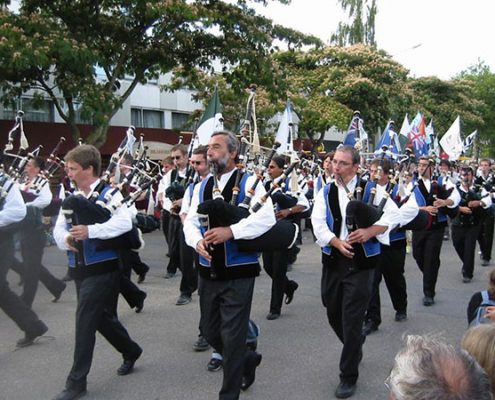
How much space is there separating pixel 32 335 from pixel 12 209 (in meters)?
1.31

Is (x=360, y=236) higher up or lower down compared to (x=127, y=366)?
higher up

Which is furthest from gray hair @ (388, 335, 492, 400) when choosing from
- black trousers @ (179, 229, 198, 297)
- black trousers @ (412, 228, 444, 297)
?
black trousers @ (412, 228, 444, 297)

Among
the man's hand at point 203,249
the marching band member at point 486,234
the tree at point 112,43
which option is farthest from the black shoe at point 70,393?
the tree at point 112,43

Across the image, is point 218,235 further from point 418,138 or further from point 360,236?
point 418,138

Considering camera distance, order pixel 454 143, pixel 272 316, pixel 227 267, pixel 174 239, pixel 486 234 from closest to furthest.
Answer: pixel 227 267, pixel 272 316, pixel 174 239, pixel 486 234, pixel 454 143

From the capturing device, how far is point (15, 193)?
5660 mm

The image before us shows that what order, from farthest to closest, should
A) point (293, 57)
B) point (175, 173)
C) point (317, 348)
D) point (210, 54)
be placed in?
point (293, 57) → point (210, 54) → point (175, 173) → point (317, 348)

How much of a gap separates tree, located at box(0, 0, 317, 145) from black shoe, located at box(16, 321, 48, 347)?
7.76 meters

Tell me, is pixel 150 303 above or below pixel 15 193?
below

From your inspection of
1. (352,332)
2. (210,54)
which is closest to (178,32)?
(210,54)

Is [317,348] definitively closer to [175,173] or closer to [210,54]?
[175,173]

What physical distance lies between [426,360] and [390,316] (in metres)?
5.42

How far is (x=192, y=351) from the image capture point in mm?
5504

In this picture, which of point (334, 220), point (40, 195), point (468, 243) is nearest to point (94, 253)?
point (334, 220)
